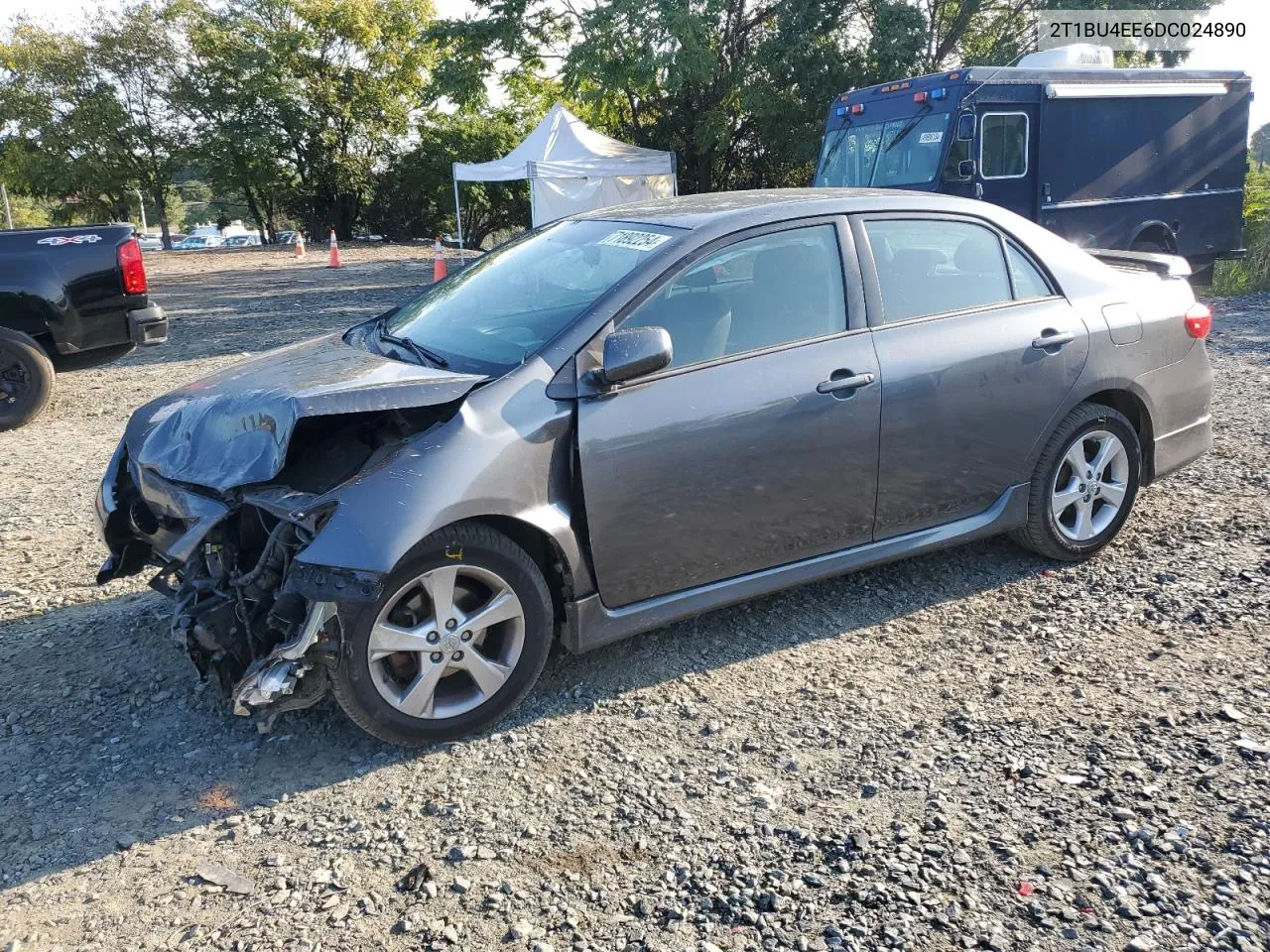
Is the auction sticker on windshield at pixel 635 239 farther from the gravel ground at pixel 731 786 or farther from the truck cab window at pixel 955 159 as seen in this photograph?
the truck cab window at pixel 955 159

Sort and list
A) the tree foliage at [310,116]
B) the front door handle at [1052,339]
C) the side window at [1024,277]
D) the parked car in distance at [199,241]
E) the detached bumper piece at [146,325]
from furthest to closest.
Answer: the parked car in distance at [199,241] < the tree foliage at [310,116] < the detached bumper piece at [146,325] < the side window at [1024,277] < the front door handle at [1052,339]

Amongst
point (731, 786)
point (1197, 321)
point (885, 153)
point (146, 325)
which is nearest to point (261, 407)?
point (731, 786)

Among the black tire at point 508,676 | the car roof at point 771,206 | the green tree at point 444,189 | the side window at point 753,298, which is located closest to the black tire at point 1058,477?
the car roof at point 771,206

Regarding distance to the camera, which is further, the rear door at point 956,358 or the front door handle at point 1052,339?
the front door handle at point 1052,339

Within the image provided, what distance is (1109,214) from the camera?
467 inches

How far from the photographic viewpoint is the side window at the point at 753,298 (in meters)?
3.74

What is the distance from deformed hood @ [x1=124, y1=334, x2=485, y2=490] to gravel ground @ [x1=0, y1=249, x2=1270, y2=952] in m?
0.86

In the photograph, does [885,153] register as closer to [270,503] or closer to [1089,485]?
[1089,485]

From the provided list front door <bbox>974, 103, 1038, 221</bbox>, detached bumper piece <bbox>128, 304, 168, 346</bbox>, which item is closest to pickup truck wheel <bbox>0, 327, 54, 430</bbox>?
detached bumper piece <bbox>128, 304, 168, 346</bbox>

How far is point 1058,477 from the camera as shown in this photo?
465 cm

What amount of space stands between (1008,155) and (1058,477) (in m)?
7.55

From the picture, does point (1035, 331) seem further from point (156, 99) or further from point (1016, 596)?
point (156, 99)

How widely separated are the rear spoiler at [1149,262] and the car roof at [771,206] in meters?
1.11

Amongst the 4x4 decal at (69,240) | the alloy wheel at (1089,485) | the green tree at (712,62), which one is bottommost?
the alloy wheel at (1089,485)
